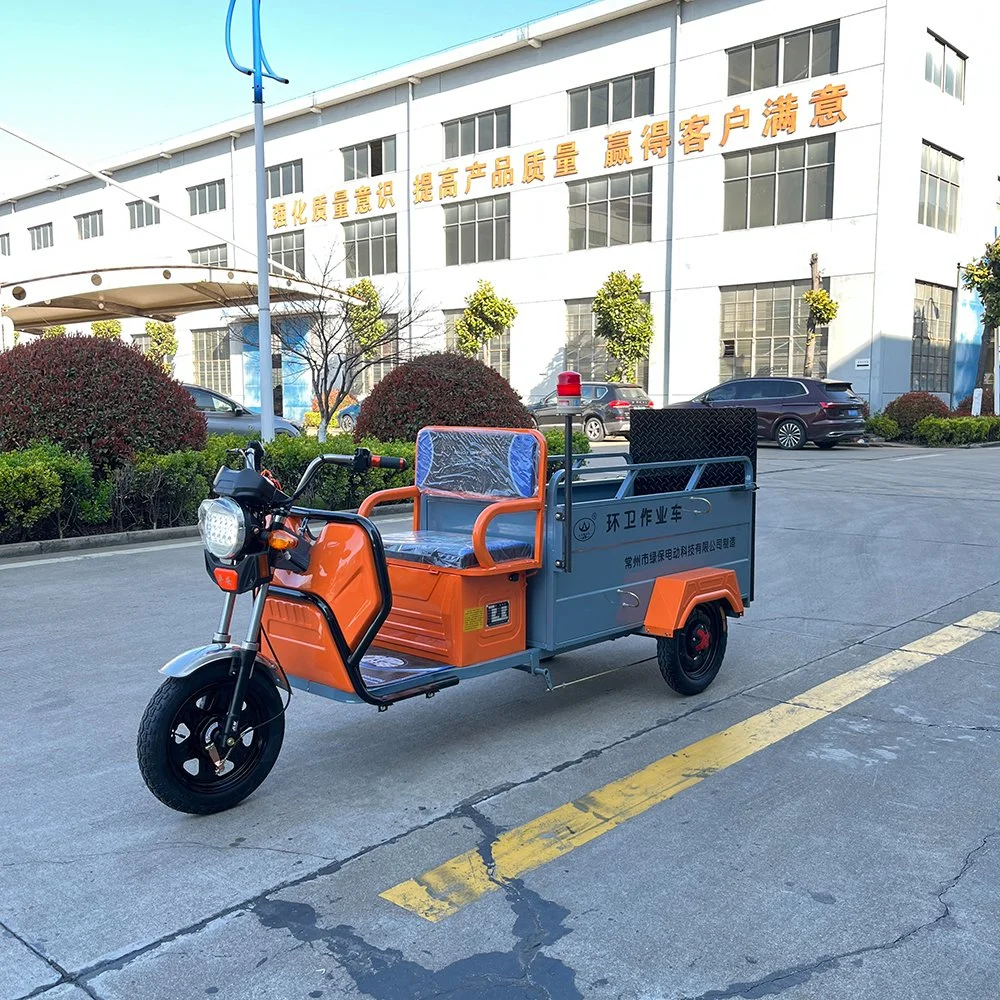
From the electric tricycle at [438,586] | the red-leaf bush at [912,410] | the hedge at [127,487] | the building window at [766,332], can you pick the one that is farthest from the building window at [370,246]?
the electric tricycle at [438,586]

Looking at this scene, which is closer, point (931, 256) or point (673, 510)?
point (673, 510)

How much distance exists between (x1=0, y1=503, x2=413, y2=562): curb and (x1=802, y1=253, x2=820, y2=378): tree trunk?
65.5 feet

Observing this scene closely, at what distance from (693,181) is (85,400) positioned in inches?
894

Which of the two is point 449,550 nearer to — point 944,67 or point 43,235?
point 944,67

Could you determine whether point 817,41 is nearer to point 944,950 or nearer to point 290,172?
point 290,172

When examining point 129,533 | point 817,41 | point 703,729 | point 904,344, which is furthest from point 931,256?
point 703,729

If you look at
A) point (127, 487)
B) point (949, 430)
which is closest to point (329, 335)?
point (127, 487)

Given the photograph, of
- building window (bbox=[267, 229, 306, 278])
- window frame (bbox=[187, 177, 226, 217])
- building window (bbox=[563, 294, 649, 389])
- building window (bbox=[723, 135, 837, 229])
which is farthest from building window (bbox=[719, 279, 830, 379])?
window frame (bbox=[187, 177, 226, 217])

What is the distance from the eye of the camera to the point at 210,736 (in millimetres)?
3688

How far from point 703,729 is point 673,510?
3.73 ft

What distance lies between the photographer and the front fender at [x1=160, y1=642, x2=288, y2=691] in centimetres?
351

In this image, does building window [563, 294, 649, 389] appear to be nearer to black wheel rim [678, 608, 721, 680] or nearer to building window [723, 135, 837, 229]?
building window [723, 135, 837, 229]

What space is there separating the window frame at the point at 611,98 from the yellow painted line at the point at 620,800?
88.9 ft

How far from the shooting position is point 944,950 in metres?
2.84
